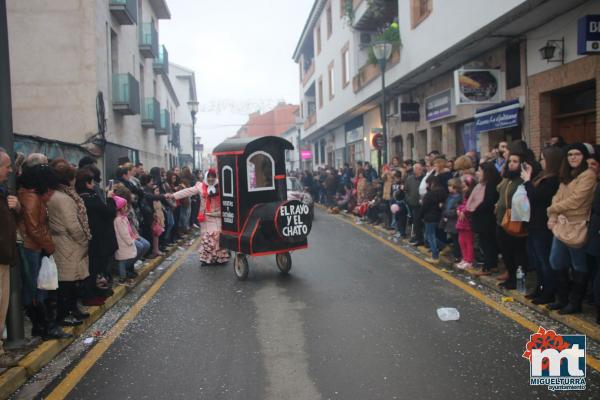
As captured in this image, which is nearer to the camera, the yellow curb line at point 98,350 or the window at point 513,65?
the yellow curb line at point 98,350

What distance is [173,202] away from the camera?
1214 cm

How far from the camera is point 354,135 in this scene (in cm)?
3103

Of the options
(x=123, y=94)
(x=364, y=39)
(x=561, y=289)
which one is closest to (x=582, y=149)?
(x=561, y=289)

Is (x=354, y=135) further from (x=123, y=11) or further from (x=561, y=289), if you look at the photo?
(x=561, y=289)

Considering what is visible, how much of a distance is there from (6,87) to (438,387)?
4773 mm

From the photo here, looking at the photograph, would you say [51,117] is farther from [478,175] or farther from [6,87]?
[478,175]

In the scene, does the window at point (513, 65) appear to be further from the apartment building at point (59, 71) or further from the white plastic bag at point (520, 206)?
the apartment building at point (59, 71)

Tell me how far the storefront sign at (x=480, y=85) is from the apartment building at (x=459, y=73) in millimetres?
24

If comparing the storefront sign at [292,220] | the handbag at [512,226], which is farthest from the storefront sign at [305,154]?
the handbag at [512,226]

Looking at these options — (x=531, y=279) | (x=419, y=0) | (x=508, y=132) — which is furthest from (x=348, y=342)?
(x=419, y=0)

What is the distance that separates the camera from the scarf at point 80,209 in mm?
5992

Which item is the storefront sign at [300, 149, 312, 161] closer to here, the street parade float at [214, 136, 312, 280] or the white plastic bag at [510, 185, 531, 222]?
the street parade float at [214, 136, 312, 280]

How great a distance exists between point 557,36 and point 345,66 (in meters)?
19.1

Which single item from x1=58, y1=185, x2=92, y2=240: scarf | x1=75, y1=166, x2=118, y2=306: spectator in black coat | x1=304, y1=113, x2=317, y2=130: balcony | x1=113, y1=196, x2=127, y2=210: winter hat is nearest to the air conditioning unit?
x1=304, y1=113, x2=317, y2=130: balcony
